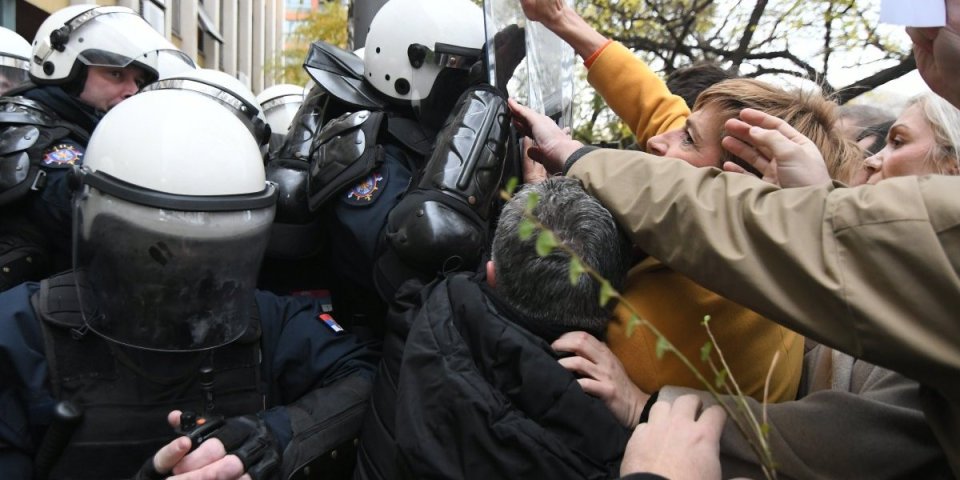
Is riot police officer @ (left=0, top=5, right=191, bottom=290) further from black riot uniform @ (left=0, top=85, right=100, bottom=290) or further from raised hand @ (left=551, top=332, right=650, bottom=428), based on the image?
raised hand @ (left=551, top=332, right=650, bottom=428)

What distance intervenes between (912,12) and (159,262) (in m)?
1.70

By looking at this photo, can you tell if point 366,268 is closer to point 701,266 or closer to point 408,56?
point 408,56

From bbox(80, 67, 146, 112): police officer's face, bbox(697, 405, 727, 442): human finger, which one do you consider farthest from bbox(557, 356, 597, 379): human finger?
bbox(80, 67, 146, 112): police officer's face

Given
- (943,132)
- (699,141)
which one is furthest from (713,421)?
(943,132)

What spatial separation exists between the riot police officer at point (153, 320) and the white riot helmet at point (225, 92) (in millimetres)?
1078

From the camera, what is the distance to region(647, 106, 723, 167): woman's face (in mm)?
1833

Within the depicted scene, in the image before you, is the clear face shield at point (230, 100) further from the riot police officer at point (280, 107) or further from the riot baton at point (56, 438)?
the riot baton at point (56, 438)

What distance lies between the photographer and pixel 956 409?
3.71 feet

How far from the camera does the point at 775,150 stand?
5.17 feet

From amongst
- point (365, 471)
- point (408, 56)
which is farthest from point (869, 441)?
point (408, 56)

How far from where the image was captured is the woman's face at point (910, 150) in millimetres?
1864

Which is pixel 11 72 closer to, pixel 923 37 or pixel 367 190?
pixel 367 190

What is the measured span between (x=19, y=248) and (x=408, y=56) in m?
1.57

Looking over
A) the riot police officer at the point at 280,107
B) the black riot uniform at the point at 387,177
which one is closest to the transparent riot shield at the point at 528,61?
the black riot uniform at the point at 387,177
